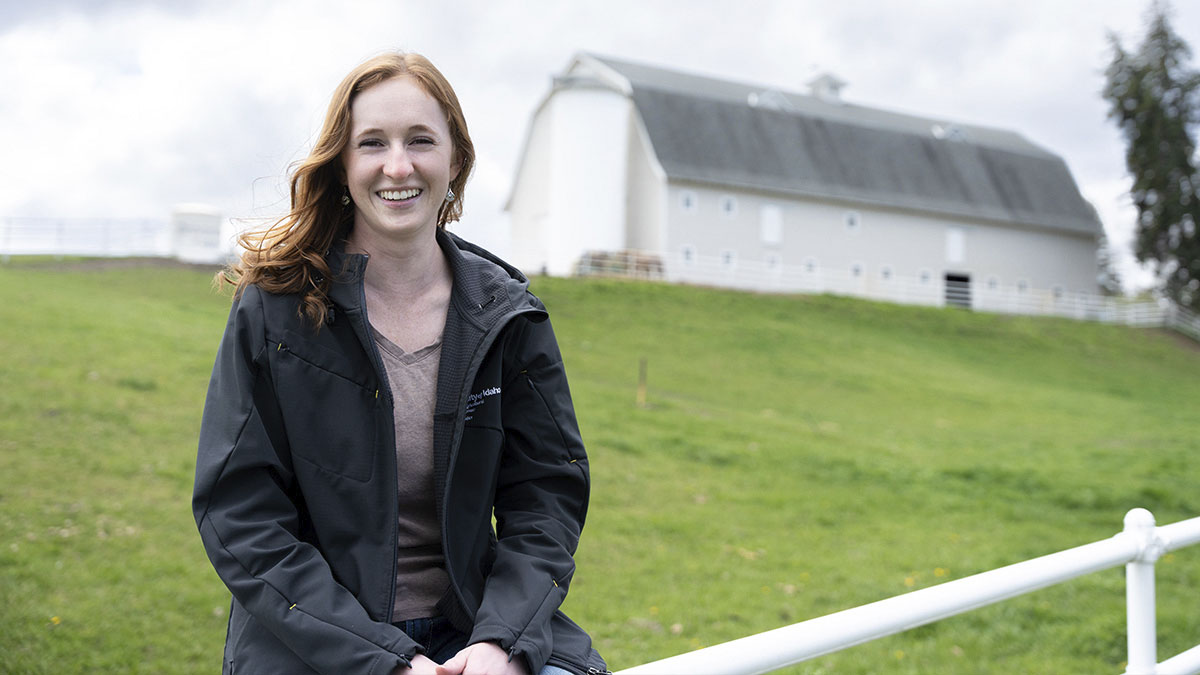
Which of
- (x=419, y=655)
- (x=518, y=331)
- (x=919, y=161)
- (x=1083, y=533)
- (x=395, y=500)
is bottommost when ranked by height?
(x=1083, y=533)

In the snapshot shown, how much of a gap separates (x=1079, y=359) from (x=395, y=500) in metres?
28.5

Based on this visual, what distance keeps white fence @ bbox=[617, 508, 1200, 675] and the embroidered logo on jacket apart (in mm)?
608

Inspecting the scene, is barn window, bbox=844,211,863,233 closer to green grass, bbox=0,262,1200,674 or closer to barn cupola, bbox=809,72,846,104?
barn cupola, bbox=809,72,846,104

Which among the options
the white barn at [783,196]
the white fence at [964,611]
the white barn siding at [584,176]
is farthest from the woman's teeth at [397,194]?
the white barn siding at [584,176]

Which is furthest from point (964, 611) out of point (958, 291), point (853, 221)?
point (958, 291)

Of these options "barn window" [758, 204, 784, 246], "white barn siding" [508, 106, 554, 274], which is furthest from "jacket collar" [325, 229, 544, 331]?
"barn window" [758, 204, 784, 246]

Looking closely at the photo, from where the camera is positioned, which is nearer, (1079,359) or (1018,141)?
(1079,359)

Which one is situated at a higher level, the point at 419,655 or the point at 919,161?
the point at 919,161

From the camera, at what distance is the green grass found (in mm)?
5742

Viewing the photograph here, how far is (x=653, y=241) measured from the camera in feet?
108

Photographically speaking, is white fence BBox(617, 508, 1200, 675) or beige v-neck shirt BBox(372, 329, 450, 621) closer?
white fence BBox(617, 508, 1200, 675)

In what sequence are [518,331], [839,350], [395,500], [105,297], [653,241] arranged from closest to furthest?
[395,500] < [518,331] < [105,297] < [839,350] < [653,241]

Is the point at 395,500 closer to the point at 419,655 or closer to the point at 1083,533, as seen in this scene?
the point at 419,655

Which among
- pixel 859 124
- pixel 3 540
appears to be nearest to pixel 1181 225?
pixel 859 124
